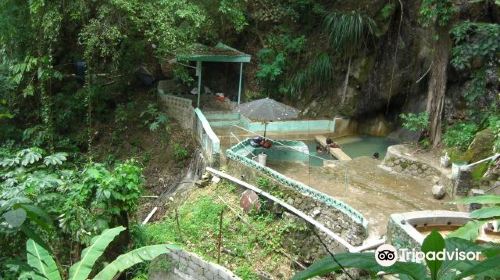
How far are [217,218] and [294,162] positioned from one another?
280cm

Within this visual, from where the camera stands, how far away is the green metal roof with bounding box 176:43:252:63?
13.9 metres

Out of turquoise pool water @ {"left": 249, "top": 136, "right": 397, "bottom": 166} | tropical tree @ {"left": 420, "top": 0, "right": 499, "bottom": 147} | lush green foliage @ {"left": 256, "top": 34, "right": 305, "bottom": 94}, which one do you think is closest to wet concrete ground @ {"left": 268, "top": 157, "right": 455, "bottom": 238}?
turquoise pool water @ {"left": 249, "top": 136, "right": 397, "bottom": 166}

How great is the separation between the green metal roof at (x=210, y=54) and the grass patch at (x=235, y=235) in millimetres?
5104

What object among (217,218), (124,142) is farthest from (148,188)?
(217,218)

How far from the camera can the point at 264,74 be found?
15.9m

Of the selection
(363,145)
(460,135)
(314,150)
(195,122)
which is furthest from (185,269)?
(363,145)

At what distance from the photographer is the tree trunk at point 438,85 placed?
11.9 metres

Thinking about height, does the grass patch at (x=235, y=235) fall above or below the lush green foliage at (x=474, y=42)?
Answer: below

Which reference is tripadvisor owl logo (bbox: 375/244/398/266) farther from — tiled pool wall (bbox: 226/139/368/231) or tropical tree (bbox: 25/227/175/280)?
tiled pool wall (bbox: 226/139/368/231)

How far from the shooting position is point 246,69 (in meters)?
16.8

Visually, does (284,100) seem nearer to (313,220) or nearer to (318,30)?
(318,30)

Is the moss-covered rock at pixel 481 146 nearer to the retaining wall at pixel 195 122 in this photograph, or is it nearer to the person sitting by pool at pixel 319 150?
the person sitting by pool at pixel 319 150

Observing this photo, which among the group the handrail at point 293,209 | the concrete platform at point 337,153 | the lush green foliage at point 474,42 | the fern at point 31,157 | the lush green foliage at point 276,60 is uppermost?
the lush green foliage at point 474,42

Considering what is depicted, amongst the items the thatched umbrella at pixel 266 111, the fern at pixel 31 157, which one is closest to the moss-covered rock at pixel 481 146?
the thatched umbrella at pixel 266 111
